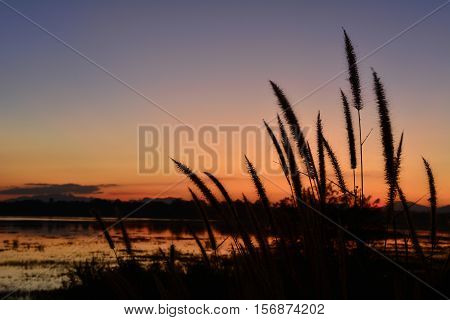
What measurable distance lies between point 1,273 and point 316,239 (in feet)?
38.6

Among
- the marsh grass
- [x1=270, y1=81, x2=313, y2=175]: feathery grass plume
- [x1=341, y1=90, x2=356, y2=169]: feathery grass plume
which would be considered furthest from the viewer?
[x1=341, y1=90, x2=356, y2=169]: feathery grass plume

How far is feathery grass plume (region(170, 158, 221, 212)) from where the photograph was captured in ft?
12.1

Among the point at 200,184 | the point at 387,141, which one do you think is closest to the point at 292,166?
the point at 200,184

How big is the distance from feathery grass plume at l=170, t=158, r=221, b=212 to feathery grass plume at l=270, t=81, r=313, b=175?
2.20 ft

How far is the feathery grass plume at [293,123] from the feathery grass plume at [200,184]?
0.67 meters

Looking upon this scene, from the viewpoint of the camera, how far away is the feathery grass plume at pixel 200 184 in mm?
3691

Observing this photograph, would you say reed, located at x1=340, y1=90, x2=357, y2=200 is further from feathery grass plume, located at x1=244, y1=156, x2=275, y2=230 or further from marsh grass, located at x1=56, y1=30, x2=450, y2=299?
feathery grass plume, located at x1=244, y1=156, x2=275, y2=230

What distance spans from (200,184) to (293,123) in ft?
2.65

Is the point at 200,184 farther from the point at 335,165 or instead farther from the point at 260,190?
the point at 335,165

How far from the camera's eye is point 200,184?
3795 millimetres

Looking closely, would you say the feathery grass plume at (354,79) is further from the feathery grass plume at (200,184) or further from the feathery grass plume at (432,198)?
the feathery grass plume at (200,184)

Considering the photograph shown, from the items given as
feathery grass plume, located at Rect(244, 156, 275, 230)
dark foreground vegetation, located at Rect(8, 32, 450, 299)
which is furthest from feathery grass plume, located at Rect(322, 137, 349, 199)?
feathery grass plume, located at Rect(244, 156, 275, 230)
